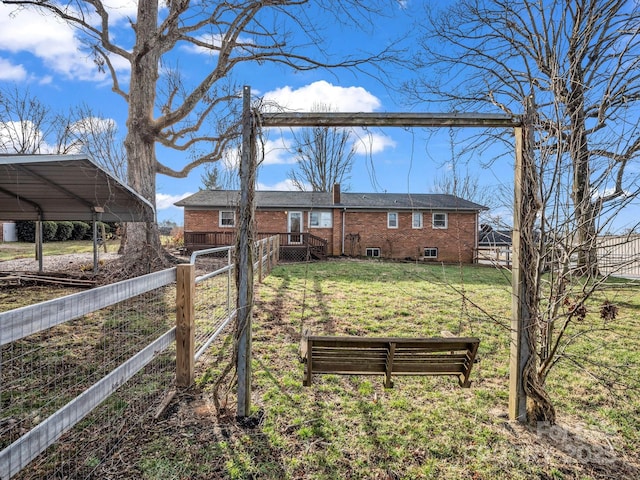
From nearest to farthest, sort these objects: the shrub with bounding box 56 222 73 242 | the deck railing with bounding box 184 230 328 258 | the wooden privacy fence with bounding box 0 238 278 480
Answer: the wooden privacy fence with bounding box 0 238 278 480 < the deck railing with bounding box 184 230 328 258 < the shrub with bounding box 56 222 73 242

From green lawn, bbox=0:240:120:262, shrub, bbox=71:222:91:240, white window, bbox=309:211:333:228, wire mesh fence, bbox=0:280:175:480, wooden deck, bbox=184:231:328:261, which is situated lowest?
wire mesh fence, bbox=0:280:175:480

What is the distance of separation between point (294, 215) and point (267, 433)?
697 inches

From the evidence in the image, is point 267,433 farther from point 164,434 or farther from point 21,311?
point 21,311

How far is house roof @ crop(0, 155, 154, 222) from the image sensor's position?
23.4 ft

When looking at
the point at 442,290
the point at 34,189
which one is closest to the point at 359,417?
the point at 442,290

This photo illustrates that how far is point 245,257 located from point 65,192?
28.9 feet

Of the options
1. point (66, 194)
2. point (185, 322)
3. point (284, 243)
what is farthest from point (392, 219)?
point (185, 322)

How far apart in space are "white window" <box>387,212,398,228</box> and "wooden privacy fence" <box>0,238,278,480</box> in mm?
15825

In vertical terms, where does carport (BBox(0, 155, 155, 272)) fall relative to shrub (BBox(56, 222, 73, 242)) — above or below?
above

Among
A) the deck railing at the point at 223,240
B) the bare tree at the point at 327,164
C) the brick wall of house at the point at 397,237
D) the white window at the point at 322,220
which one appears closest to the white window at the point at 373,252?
the brick wall of house at the point at 397,237

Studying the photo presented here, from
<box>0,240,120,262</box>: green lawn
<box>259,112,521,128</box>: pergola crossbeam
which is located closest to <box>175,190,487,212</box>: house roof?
<box>0,240,120,262</box>: green lawn

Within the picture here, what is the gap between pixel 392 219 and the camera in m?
20.6

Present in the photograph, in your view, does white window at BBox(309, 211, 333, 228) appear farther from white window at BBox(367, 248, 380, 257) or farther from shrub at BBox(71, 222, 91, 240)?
shrub at BBox(71, 222, 91, 240)

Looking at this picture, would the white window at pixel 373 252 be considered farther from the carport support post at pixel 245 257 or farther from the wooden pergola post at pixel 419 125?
the carport support post at pixel 245 257
